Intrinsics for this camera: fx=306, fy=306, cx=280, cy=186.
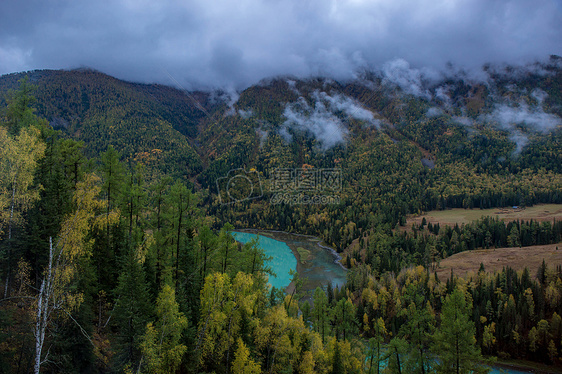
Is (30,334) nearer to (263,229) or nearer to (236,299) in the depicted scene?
(236,299)

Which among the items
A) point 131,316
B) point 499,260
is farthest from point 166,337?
point 499,260

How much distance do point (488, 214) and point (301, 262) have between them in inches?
4229

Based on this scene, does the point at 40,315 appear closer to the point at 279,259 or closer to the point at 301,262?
the point at 301,262

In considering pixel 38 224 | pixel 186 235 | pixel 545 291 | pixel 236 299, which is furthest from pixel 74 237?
pixel 545 291

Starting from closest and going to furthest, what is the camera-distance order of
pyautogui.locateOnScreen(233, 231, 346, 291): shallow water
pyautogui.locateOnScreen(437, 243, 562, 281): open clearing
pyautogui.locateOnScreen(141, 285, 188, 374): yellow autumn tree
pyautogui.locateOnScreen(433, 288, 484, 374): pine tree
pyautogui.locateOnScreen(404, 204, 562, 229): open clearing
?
pyautogui.locateOnScreen(141, 285, 188, 374): yellow autumn tree < pyautogui.locateOnScreen(433, 288, 484, 374): pine tree < pyautogui.locateOnScreen(437, 243, 562, 281): open clearing < pyautogui.locateOnScreen(233, 231, 346, 291): shallow water < pyautogui.locateOnScreen(404, 204, 562, 229): open clearing

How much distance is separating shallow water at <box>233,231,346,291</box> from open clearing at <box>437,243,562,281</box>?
107 feet

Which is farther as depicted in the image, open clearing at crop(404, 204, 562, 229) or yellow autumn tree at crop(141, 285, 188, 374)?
open clearing at crop(404, 204, 562, 229)

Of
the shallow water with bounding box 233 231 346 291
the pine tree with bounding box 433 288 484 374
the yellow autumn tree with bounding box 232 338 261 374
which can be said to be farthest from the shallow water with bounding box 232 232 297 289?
the yellow autumn tree with bounding box 232 338 261 374

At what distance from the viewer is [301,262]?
113 metres

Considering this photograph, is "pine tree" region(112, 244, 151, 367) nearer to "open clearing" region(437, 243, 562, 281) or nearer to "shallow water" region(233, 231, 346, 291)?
"shallow water" region(233, 231, 346, 291)

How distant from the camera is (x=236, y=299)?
24078mm

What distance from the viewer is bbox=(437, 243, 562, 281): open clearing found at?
8494 centimetres

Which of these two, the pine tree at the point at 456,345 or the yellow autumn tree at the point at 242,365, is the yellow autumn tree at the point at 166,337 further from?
the pine tree at the point at 456,345

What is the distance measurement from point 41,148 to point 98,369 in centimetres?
1442
